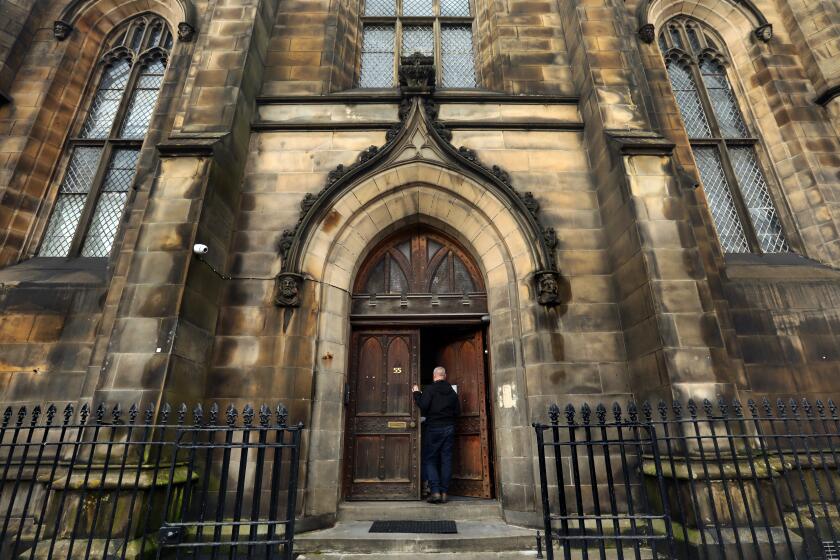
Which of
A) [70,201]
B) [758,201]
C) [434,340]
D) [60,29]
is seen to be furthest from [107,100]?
[758,201]

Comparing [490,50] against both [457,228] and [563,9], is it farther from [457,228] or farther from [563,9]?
[457,228]

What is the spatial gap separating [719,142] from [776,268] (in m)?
2.81

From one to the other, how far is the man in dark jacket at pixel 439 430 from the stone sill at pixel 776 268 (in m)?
4.89

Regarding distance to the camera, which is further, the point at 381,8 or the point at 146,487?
the point at 381,8

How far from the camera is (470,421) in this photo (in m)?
6.80

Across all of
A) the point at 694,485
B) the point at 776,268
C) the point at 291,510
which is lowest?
the point at 291,510

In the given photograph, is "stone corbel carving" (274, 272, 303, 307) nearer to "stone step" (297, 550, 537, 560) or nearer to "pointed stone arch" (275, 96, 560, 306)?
"pointed stone arch" (275, 96, 560, 306)

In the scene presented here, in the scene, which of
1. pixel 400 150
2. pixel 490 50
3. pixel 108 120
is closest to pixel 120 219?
pixel 108 120

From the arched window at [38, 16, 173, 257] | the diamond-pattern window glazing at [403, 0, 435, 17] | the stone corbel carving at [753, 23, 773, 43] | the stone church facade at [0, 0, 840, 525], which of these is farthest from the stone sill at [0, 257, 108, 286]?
the stone corbel carving at [753, 23, 773, 43]

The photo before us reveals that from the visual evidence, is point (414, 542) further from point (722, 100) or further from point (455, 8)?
point (455, 8)

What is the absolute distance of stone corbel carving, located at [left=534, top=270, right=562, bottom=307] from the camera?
6.11m

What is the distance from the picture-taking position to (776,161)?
794 cm

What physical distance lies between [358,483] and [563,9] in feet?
31.1

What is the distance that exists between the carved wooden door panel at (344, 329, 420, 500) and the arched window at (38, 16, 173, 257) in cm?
498
